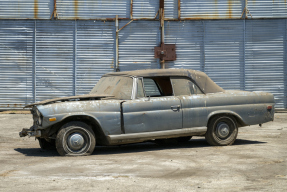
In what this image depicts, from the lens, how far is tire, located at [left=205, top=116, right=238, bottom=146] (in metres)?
9.54

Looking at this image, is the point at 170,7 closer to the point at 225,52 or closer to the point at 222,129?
the point at 225,52

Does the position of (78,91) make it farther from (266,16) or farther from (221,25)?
(266,16)

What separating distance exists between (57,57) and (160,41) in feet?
15.1

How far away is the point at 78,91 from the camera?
2033cm

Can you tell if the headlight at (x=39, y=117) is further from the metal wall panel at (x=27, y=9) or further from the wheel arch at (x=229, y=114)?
the metal wall panel at (x=27, y=9)

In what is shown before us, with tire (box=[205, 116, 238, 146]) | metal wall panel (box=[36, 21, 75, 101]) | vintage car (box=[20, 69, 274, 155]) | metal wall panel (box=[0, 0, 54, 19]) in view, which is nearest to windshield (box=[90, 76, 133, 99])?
vintage car (box=[20, 69, 274, 155])

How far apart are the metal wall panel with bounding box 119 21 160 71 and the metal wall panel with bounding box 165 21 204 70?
62 centimetres

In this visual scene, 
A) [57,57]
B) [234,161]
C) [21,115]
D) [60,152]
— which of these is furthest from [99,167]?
[57,57]

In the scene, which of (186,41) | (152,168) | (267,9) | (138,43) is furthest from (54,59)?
(152,168)

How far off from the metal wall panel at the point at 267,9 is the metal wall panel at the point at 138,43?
4243 mm

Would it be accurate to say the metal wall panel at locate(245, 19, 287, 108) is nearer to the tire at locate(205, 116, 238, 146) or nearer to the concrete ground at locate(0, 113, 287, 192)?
the concrete ground at locate(0, 113, 287, 192)

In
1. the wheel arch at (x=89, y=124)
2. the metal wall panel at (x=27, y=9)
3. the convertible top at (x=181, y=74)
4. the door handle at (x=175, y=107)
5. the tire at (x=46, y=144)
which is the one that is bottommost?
the tire at (x=46, y=144)

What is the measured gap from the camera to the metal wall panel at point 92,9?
20219 millimetres

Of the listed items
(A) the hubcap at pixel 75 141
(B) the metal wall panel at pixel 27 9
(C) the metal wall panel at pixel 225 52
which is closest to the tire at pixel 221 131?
(A) the hubcap at pixel 75 141
